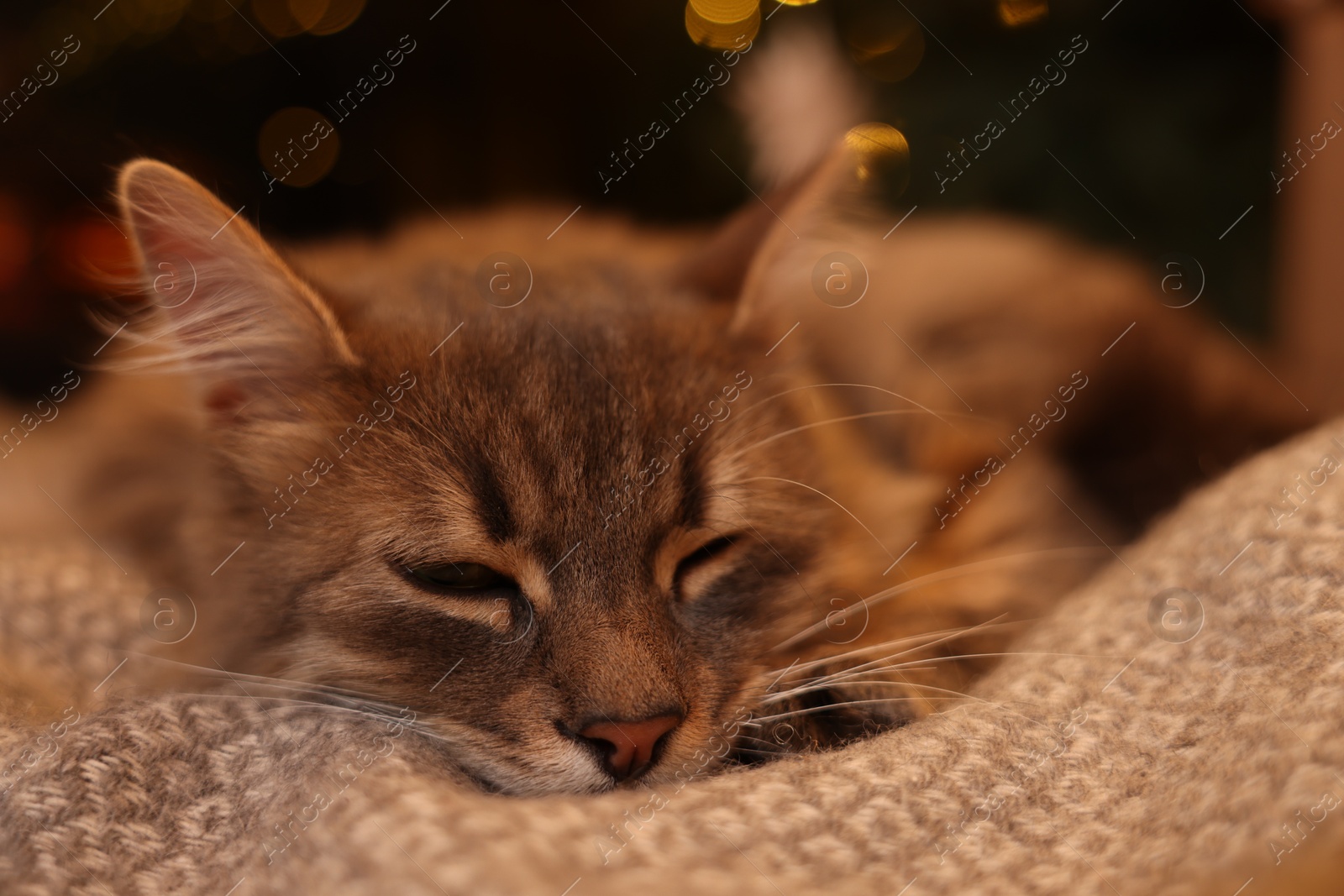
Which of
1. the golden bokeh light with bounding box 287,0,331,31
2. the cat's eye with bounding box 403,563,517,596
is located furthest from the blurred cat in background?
the golden bokeh light with bounding box 287,0,331,31

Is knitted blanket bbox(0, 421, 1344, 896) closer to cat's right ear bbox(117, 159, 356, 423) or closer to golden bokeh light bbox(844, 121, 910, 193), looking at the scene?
cat's right ear bbox(117, 159, 356, 423)

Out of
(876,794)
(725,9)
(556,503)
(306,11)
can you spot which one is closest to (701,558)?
(556,503)

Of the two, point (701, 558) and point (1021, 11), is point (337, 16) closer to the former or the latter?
point (1021, 11)

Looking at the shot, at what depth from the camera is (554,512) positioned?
3.23 ft

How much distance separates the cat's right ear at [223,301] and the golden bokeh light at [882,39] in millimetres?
1459

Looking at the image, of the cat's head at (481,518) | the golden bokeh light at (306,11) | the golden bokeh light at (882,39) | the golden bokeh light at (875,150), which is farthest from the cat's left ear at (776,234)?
the golden bokeh light at (306,11)

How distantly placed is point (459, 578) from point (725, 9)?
4.97 ft

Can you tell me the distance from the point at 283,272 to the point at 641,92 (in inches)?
61.5

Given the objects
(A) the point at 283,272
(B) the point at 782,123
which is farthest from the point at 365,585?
(B) the point at 782,123

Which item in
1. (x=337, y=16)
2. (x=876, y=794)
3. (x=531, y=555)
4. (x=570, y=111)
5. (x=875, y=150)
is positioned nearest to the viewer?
(x=876, y=794)

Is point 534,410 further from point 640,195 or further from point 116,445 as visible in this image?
point 640,195

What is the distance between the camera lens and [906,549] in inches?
53.3

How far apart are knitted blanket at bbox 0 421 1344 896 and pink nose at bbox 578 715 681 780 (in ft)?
0.19

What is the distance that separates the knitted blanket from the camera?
0.68 meters
